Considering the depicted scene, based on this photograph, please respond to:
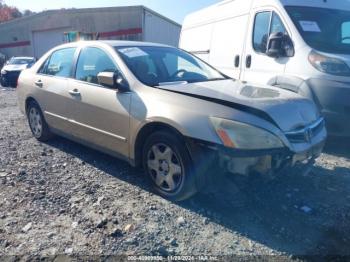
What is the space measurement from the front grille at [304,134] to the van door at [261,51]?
1.80 metres

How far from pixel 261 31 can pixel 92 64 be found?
2.87 meters

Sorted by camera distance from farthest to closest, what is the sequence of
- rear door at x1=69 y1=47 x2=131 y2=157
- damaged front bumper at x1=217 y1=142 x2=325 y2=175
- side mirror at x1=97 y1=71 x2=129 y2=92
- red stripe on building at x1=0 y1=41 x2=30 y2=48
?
red stripe on building at x1=0 y1=41 x2=30 y2=48, rear door at x1=69 y1=47 x2=131 y2=157, side mirror at x1=97 y1=71 x2=129 y2=92, damaged front bumper at x1=217 y1=142 x2=325 y2=175

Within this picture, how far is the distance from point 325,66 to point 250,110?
209 centimetres

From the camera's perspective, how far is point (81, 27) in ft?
79.5

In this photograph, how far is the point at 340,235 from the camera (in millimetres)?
2791

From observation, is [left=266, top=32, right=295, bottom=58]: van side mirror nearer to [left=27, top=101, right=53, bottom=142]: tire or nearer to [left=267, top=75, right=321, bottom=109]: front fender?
[left=267, top=75, right=321, bottom=109]: front fender

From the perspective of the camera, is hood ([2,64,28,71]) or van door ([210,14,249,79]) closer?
van door ([210,14,249,79])

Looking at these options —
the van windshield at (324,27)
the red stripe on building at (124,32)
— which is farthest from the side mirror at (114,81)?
the red stripe on building at (124,32)

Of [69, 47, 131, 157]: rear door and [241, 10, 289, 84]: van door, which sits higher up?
[241, 10, 289, 84]: van door

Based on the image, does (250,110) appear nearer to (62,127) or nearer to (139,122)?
(139,122)

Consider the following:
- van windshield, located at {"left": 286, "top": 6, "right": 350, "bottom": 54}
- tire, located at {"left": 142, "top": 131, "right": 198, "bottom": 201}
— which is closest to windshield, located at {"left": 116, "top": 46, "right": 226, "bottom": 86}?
tire, located at {"left": 142, "top": 131, "right": 198, "bottom": 201}

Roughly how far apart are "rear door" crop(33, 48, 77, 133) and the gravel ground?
0.74 m

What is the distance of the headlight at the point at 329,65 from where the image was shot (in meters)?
4.27

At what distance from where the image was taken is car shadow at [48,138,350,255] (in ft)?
8.91
